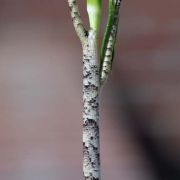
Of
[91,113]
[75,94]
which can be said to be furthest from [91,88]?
[75,94]

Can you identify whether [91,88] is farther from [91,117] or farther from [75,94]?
[75,94]

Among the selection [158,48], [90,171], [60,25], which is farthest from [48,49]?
[90,171]

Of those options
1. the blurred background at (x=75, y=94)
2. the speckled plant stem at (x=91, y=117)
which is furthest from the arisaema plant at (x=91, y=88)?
the blurred background at (x=75, y=94)

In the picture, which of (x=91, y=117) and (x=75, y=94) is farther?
(x=75, y=94)

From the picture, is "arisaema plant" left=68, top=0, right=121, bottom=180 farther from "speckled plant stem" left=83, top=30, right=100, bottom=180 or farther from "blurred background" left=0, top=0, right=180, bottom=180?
"blurred background" left=0, top=0, right=180, bottom=180

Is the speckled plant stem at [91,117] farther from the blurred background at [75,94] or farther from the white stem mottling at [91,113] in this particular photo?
the blurred background at [75,94]

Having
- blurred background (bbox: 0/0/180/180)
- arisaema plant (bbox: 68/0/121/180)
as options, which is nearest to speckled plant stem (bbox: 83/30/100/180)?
arisaema plant (bbox: 68/0/121/180)

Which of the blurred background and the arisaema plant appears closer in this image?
the arisaema plant

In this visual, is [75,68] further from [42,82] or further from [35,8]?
[35,8]
